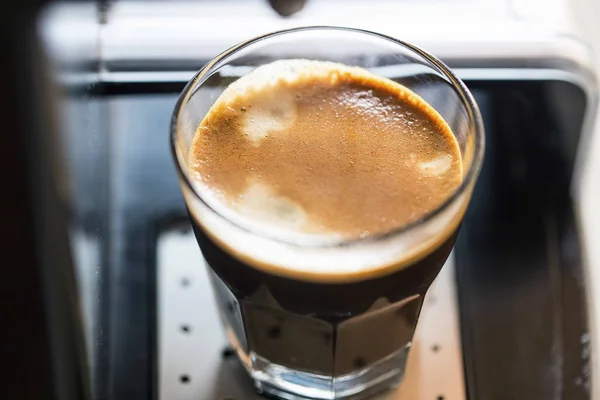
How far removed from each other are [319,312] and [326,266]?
0.20ft

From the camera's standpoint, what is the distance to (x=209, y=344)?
692 millimetres

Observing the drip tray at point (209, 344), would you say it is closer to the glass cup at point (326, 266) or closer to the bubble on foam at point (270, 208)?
the glass cup at point (326, 266)

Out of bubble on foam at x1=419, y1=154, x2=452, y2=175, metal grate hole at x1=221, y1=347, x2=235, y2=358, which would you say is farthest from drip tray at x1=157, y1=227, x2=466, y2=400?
bubble on foam at x1=419, y1=154, x2=452, y2=175

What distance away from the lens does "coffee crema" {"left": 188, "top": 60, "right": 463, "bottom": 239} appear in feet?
1.82

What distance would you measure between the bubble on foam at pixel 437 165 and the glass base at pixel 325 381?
16 cm

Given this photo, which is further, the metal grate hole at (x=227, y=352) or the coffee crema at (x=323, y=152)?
the metal grate hole at (x=227, y=352)

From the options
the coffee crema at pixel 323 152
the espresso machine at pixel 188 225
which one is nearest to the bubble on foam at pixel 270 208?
the coffee crema at pixel 323 152

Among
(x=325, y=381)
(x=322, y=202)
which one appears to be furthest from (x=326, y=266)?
(x=325, y=381)

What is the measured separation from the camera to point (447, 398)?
25.7 inches

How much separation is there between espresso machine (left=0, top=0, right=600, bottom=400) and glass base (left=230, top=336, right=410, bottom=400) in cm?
2

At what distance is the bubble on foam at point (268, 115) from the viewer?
1.99 ft

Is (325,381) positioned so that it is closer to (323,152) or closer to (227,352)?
(227,352)

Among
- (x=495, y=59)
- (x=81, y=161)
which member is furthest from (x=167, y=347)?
(x=495, y=59)

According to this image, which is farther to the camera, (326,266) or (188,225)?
(188,225)
